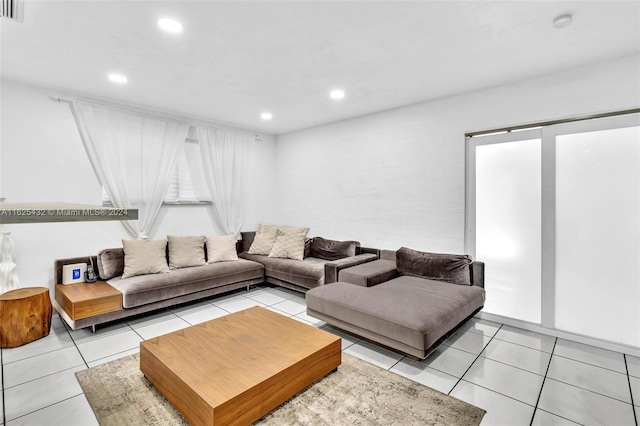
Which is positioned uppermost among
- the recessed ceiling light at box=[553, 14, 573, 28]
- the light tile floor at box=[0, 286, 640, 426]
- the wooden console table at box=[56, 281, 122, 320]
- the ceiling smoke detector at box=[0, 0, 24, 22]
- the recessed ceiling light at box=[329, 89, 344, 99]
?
the recessed ceiling light at box=[329, 89, 344, 99]

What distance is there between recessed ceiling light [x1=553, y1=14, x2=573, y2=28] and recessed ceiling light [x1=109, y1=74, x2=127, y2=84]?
13.1 ft

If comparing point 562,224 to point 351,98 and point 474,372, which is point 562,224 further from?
point 351,98

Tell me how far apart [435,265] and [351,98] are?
235 centimetres

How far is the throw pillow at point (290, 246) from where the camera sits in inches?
189

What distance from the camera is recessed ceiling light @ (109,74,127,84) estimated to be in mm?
3203

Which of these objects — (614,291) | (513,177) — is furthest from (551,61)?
(614,291)

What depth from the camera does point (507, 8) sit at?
210 centimetres

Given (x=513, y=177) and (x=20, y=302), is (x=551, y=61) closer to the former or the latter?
(x=513, y=177)

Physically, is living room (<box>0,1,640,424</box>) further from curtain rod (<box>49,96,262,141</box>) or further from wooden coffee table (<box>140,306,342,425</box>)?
wooden coffee table (<box>140,306,342,425</box>)

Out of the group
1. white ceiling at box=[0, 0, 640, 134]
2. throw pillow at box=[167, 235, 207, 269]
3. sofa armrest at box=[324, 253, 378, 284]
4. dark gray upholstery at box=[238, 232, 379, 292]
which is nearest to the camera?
white ceiling at box=[0, 0, 640, 134]

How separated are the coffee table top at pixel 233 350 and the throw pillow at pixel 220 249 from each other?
76.0 inches

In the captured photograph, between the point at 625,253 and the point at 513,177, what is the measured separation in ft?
3.88

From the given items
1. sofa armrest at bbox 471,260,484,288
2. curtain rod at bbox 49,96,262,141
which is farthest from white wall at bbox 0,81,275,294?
sofa armrest at bbox 471,260,484,288

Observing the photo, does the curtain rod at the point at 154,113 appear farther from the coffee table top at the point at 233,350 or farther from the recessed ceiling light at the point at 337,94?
the coffee table top at the point at 233,350
